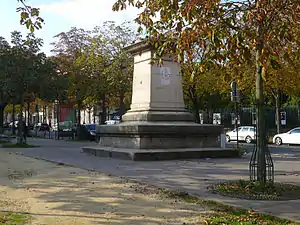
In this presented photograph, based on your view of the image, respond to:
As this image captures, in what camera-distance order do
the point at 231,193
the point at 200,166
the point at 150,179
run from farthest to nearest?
the point at 200,166 → the point at 150,179 → the point at 231,193

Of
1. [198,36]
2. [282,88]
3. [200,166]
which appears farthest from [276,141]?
[198,36]

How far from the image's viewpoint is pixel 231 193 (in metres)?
7.90

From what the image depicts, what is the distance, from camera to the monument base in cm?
1470

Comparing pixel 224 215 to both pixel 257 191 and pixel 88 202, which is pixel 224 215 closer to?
pixel 257 191

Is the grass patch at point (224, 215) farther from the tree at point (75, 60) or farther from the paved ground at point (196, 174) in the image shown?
the tree at point (75, 60)

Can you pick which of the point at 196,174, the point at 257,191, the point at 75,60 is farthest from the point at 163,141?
the point at 75,60

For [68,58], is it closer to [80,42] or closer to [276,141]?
[80,42]

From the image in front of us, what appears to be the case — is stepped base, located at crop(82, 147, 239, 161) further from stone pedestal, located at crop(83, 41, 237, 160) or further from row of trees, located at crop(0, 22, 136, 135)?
row of trees, located at crop(0, 22, 136, 135)

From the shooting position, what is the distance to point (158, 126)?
15.0 metres

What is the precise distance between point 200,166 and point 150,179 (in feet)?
10.1

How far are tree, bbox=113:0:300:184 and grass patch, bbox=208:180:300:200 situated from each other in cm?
21

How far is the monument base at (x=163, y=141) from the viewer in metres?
14.7

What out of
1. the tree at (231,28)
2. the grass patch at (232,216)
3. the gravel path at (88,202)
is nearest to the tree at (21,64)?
the gravel path at (88,202)

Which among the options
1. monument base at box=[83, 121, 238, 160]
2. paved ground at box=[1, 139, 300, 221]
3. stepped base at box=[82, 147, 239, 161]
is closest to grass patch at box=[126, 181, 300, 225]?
paved ground at box=[1, 139, 300, 221]
